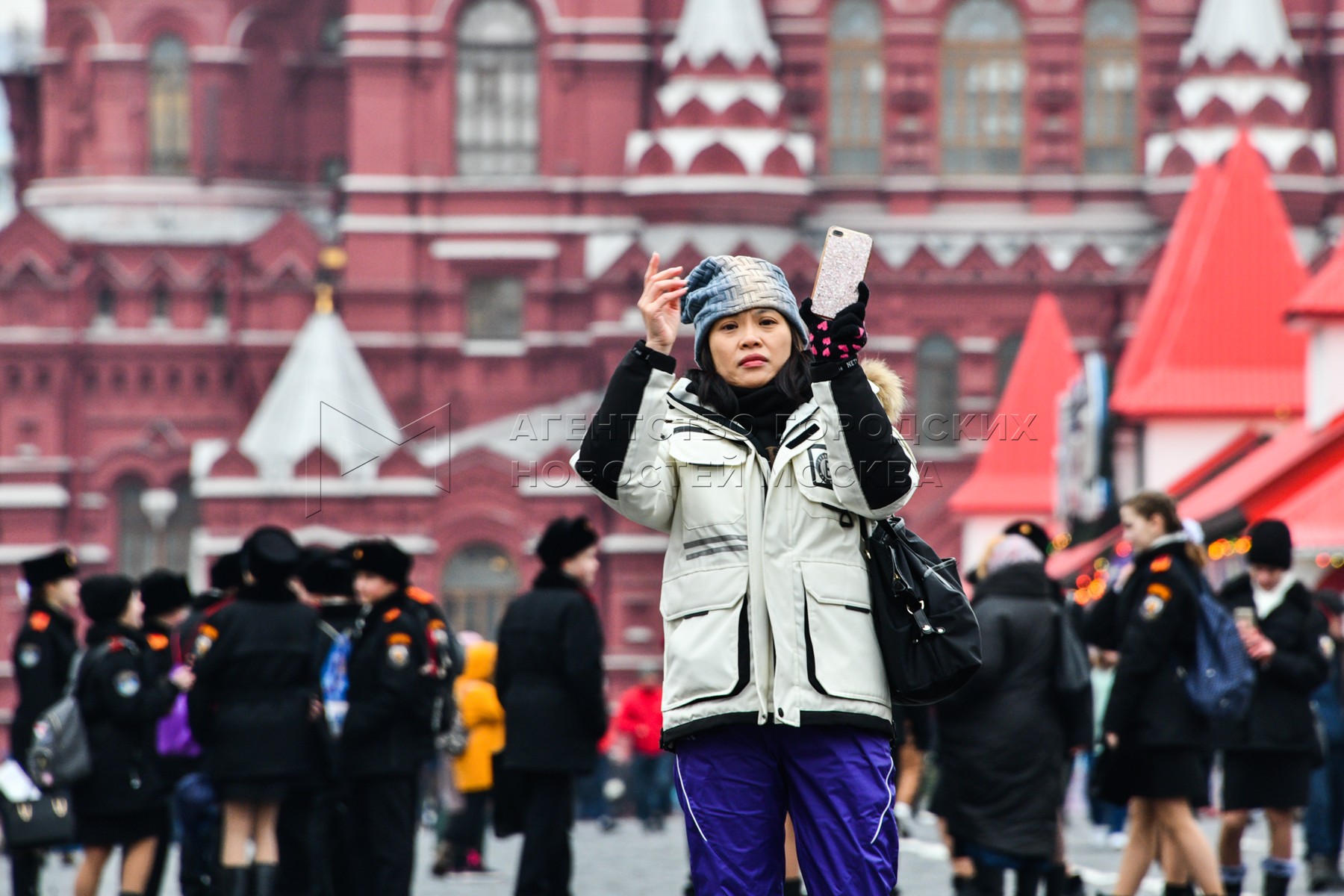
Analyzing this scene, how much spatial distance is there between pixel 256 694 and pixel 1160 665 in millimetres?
3539

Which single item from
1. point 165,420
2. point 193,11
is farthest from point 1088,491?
point 193,11

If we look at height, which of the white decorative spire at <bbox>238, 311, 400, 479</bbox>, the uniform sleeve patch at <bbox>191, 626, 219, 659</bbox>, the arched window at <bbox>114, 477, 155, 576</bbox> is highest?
the white decorative spire at <bbox>238, 311, 400, 479</bbox>

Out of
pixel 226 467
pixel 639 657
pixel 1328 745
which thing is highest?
pixel 226 467

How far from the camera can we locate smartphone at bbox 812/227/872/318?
6.11m

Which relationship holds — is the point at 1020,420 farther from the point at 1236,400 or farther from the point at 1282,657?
the point at 1282,657

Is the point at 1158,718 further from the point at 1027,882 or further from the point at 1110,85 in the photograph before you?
the point at 1110,85

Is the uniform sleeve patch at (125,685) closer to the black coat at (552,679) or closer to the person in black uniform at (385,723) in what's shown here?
the person in black uniform at (385,723)

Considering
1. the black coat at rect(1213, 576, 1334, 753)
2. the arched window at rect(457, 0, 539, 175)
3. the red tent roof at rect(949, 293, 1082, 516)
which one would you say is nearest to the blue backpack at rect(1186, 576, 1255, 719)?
the black coat at rect(1213, 576, 1334, 753)

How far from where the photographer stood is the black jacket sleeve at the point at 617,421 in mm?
6098

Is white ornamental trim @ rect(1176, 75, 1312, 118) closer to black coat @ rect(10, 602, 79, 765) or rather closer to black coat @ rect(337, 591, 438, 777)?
black coat @ rect(10, 602, 79, 765)

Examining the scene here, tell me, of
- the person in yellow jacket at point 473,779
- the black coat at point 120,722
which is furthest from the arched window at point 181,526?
the black coat at point 120,722

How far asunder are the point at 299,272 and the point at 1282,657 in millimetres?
28893

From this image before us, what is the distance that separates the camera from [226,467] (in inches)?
1411

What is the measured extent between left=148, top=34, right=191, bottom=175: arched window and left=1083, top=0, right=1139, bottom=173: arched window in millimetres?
14010
